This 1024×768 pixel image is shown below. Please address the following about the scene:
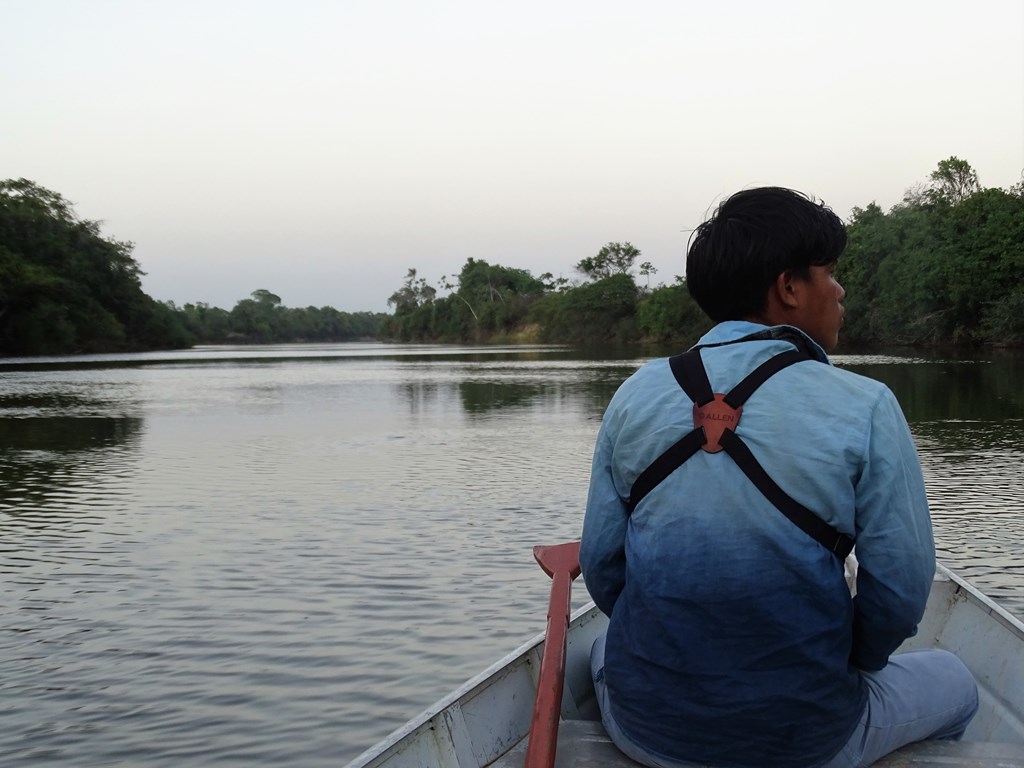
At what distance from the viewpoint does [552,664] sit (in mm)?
2629

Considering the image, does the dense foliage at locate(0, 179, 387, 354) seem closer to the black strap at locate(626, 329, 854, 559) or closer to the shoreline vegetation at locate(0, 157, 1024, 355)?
the shoreline vegetation at locate(0, 157, 1024, 355)

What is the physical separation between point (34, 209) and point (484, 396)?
62528mm

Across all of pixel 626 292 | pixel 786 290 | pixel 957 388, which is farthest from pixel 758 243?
pixel 626 292

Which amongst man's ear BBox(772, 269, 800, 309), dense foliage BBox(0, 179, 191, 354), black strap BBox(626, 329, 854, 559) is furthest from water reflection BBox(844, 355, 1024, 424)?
dense foliage BBox(0, 179, 191, 354)

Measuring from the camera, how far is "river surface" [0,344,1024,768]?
4613 mm

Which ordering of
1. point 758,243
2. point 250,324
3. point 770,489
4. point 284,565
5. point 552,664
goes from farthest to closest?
point 250,324, point 284,565, point 552,664, point 758,243, point 770,489

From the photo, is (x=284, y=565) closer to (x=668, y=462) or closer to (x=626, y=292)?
(x=668, y=462)

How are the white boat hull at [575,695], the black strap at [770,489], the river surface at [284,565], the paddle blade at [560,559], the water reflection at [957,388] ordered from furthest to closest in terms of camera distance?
the water reflection at [957,388] < the river surface at [284,565] < the paddle blade at [560,559] < the white boat hull at [575,695] < the black strap at [770,489]

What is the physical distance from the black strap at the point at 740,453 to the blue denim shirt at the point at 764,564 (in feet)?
0.05

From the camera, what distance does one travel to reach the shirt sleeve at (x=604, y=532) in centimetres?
217

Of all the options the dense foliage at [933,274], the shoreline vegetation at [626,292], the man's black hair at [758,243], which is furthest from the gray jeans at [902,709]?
the dense foliage at [933,274]

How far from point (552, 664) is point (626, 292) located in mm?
102555

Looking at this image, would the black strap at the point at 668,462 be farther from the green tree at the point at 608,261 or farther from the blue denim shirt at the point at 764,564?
the green tree at the point at 608,261

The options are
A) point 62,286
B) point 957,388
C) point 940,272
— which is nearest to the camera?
point 957,388
